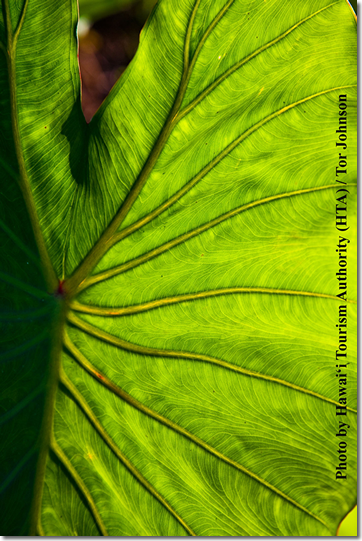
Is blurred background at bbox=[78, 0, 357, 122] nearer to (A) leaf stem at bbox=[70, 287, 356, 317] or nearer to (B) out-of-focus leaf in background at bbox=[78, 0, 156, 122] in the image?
(B) out-of-focus leaf in background at bbox=[78, 0, 156, 122]

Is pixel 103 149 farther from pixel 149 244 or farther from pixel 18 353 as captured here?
pixel 18 353

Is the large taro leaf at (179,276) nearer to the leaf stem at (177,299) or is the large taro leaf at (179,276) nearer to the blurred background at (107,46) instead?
the leaf stem at (177,299)

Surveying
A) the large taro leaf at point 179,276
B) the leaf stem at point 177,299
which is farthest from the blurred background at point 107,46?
the leaf stem at point 177,299

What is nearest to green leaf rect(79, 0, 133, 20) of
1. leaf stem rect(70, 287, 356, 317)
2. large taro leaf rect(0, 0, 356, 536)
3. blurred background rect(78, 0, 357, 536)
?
blurred background rect(78, 0, 357, 536)

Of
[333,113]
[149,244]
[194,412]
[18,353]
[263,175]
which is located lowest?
[194,412]

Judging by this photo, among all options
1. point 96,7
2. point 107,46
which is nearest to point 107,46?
point 107,46

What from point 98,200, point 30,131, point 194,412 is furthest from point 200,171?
point 194,412
